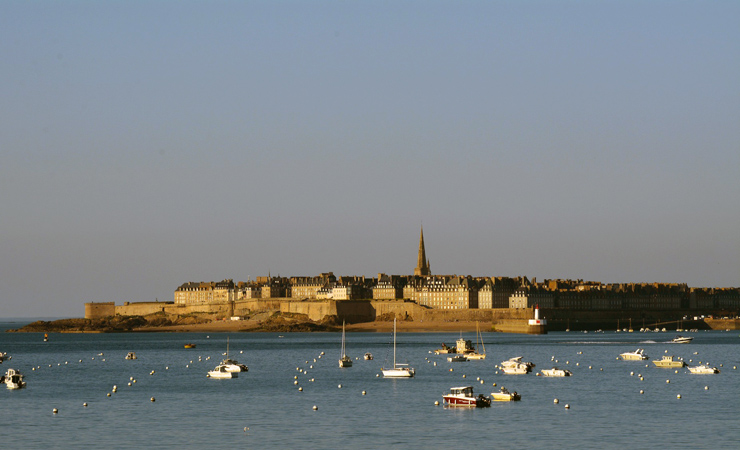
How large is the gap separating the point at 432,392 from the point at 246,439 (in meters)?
18.2

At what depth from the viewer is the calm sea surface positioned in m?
38.0

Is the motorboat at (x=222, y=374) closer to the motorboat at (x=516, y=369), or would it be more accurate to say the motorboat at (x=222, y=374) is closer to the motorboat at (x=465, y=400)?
the motorboat at (x=516, y=369)

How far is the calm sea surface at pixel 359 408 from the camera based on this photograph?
1496 inches

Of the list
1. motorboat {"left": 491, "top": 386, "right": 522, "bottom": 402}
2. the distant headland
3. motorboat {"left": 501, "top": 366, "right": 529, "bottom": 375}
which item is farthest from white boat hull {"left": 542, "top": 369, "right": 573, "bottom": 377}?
the distant headland

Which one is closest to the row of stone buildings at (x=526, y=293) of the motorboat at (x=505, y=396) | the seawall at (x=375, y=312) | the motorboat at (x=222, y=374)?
the seawall at (x=375, y=312)

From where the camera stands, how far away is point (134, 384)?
6131cm

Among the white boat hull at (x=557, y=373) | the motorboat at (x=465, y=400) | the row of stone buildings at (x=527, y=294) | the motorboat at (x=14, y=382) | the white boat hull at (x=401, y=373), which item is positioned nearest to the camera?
the motorboat at (x=465, y=400)

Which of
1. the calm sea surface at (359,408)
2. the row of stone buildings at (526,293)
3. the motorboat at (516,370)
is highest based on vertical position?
the row of stone buildings at (526,293)

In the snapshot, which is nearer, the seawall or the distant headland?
the seawall

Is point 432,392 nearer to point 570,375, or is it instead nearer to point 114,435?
point 570,375

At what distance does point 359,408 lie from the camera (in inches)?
1876

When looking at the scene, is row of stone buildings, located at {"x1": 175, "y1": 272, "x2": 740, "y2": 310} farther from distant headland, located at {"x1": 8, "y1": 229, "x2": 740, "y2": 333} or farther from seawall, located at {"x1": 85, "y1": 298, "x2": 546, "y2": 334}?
seawall, located at {"x1": 85, "y1": 298, "x2": 546, "y2": 334}

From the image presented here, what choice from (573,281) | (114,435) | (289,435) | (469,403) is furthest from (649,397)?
(573,281)

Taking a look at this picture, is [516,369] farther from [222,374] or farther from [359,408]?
[359,408]
